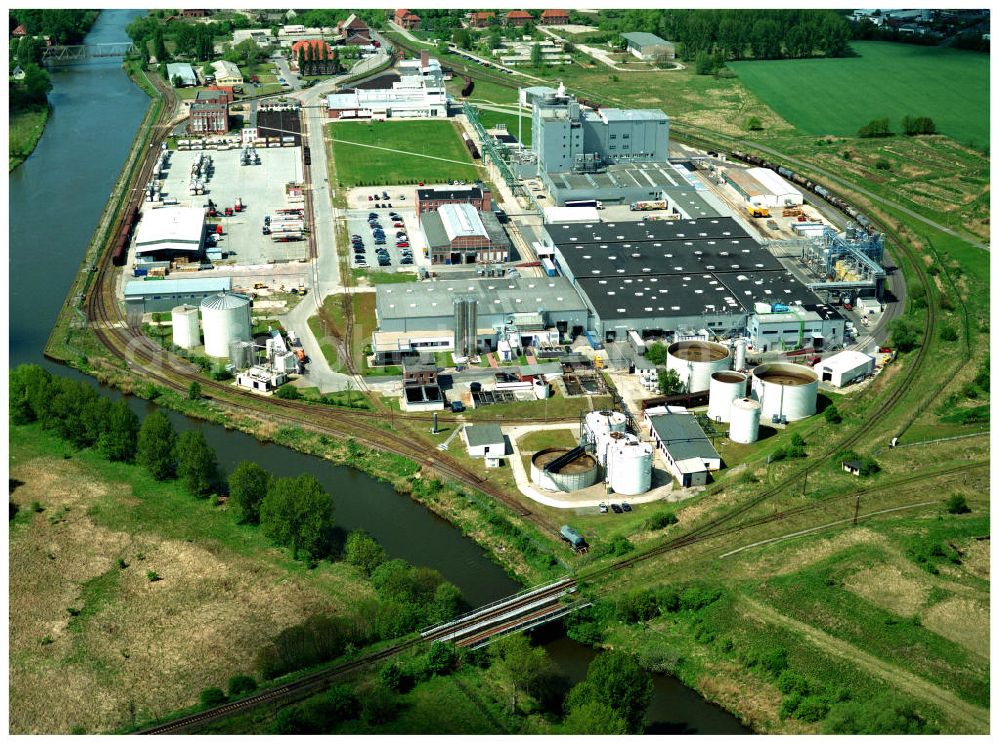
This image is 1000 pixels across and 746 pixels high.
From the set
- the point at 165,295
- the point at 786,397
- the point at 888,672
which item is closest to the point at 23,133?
the point at 165,295

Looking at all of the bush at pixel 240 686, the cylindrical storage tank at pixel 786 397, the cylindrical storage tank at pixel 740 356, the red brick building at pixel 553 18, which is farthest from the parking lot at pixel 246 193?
the red brick building at pixel 553 18

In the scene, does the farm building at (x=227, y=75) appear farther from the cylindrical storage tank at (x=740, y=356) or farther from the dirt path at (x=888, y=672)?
the dirt path at (x=888, y=672)

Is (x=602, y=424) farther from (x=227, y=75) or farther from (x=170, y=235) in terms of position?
(x=227, y=75)

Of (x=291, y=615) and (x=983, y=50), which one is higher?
(x=983, y=50)

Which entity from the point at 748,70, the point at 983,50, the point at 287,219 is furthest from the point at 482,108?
the point at 983,50

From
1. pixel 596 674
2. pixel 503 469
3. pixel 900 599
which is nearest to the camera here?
pixel 596 674

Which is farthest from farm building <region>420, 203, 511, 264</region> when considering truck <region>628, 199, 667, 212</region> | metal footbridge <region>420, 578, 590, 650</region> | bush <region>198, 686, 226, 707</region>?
bush <region>198, 686, 226, 707</region>

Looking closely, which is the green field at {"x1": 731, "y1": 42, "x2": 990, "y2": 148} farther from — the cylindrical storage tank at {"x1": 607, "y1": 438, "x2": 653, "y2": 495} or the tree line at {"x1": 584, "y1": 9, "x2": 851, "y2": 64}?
the cylindrical storage tank at {"x1": 607, "y1": 438, "x2": 653, "y2": 495}

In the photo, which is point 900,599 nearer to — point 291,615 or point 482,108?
point 291,615
